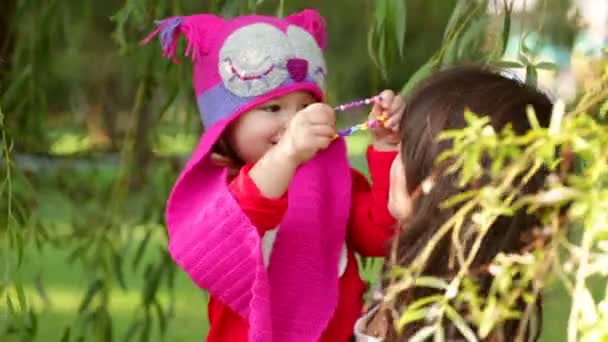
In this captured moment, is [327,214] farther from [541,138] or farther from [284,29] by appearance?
[541,138]

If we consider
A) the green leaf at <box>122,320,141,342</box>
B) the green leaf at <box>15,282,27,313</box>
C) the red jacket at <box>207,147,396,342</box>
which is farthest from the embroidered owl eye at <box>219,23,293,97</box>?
the green leaf at <box>122,320,141,342</box>

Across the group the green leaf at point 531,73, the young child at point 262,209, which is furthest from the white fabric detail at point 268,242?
the green leaf at point 531,73

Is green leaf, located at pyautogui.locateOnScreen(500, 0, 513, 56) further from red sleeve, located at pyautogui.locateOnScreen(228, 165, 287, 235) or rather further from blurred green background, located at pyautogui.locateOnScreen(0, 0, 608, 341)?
red sleeve, located at pyautogui.locateOnScreen(228, 165, 287, 235)

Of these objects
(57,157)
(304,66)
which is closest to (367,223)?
(304,66)

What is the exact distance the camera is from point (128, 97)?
10.9 feet

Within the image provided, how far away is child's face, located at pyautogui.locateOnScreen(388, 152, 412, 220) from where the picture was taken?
53.4 inches

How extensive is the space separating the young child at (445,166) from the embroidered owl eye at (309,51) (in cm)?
31

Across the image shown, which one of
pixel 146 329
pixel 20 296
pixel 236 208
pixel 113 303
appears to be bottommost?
pixel 113 303

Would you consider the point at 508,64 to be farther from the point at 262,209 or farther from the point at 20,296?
the point at 20,296

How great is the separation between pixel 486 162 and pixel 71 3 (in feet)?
4.73

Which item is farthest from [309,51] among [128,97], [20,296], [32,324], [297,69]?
[128,97]

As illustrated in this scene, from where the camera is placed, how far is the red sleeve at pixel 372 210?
157 centimetres

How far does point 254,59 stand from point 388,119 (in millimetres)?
215

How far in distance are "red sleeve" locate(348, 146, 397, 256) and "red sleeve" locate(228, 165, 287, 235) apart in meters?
0.13
